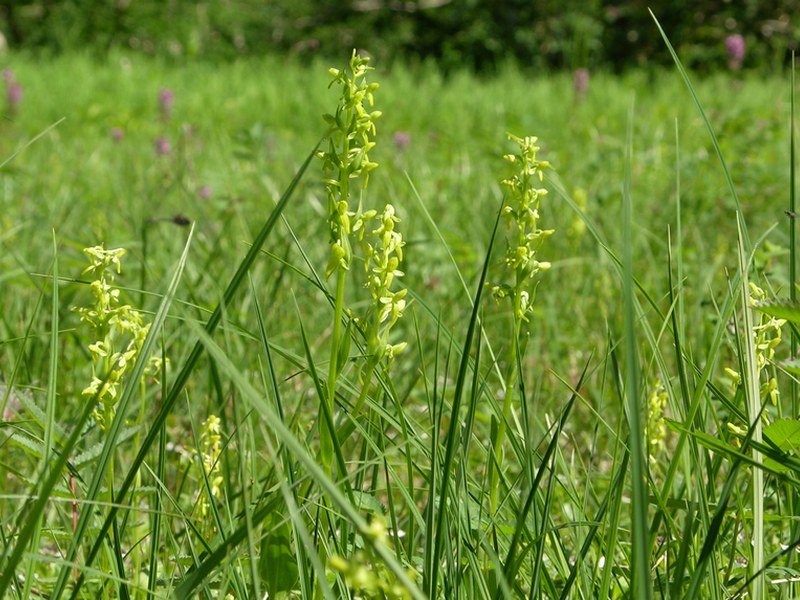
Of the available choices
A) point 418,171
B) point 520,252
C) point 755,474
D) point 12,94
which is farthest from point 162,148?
point 755,474

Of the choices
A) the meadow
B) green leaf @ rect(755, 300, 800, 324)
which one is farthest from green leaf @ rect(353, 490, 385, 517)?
green leaf @ rect(755, 300, 800, 324)

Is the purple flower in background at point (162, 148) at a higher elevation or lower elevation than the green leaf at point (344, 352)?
lower

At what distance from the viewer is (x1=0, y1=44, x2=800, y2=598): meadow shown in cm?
94

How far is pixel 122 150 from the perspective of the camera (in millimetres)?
5289

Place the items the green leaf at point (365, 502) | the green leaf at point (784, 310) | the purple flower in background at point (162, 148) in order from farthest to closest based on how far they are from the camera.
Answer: the purple flower in background at point (162, 148)
the green leaf at point (365, 502)
the green leaf at point (784, 310)

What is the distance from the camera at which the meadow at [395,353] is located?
94cm

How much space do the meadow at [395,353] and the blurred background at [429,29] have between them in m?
4.03

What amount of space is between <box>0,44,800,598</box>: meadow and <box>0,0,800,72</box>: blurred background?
4.03m

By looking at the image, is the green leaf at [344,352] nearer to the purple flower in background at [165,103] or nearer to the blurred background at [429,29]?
the purple flower in background at [165,103]

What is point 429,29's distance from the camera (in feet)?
42.4

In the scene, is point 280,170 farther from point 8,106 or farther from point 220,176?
point 8,106

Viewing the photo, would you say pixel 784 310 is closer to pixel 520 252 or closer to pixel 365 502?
pixel 520 252

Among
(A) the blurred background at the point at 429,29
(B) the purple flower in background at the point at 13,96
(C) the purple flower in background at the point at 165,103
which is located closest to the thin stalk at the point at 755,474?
(C) the purple flower in background at the point at 165,103

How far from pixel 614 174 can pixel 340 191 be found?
147 inches
